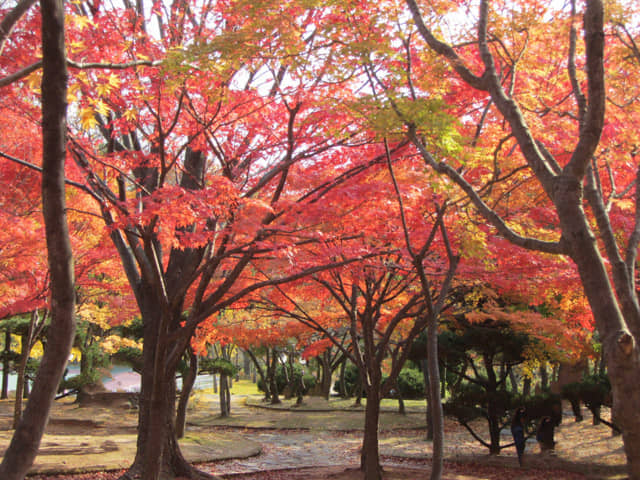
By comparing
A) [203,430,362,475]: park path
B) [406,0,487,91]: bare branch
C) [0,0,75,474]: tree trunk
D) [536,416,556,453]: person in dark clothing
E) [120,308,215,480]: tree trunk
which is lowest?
[203,430,362,475]: park path

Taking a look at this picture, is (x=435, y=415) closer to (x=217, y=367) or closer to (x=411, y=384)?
(x=217, y=367)

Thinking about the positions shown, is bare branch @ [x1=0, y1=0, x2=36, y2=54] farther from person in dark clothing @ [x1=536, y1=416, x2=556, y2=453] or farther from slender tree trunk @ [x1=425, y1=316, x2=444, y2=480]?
person in dark clothing @ [x1=536, y1=416, x2=556, y2=453]

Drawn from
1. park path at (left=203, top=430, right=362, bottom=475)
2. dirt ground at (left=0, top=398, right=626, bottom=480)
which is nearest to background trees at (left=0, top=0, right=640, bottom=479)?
dirt ground at (left=0, top=398, right=626, bottom=480)

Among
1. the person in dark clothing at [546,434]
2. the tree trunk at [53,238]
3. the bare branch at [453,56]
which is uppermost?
the bare branch at [453,56]

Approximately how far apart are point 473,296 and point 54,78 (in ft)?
35.6

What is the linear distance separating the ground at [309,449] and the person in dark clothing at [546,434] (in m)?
0.30

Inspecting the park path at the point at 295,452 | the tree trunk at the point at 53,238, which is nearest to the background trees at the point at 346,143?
the tree trunk at the point at 53,238

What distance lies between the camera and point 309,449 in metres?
16.4

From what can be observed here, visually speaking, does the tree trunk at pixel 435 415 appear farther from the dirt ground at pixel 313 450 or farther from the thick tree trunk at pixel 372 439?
the dirt ground at pixel 313 450

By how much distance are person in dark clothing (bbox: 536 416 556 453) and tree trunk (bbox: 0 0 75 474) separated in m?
12.7

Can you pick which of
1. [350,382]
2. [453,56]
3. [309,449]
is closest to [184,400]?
[309,449]

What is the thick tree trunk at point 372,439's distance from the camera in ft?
33.0

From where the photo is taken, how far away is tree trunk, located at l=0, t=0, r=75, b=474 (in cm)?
344

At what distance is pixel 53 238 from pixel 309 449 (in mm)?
14507
